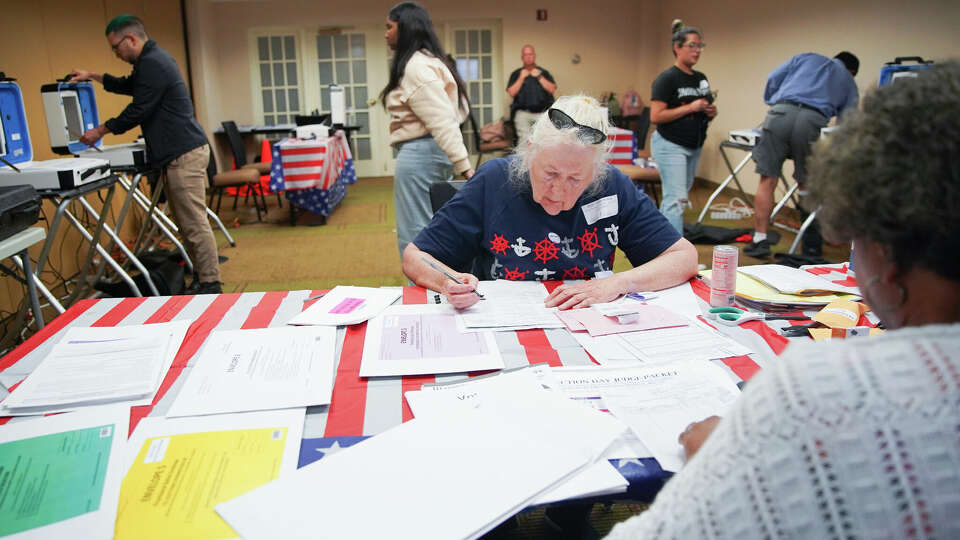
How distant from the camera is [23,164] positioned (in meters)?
2.97

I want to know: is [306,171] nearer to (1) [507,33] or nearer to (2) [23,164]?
(2) [23,164]

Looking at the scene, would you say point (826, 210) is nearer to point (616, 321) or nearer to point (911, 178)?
point (911, 178)

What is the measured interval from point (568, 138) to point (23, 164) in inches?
107

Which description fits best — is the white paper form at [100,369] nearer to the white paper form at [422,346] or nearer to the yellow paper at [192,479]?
the yellow paper at [192,479]

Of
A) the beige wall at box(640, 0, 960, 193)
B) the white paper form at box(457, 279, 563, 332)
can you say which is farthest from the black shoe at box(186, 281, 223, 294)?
the beige wall at box(640, 0, 960, 193)

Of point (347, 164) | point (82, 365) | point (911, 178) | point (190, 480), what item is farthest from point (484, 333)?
point (347, 164)

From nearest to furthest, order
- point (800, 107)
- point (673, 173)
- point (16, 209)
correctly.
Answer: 1. point (16, 209)
2. point (800, 107)
3. point (673, 173)

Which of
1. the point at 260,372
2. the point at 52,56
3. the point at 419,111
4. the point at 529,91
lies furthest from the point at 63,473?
the point at 529,91

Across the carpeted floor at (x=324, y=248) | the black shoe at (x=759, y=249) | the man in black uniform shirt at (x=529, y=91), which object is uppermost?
the man in black uniform shirt at (x=529, y=91)

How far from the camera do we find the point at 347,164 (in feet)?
23.0

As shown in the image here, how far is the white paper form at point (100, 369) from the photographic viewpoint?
42.9 inches

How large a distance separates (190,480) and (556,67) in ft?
27.7

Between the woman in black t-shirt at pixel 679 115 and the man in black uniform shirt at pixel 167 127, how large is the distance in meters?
2.84

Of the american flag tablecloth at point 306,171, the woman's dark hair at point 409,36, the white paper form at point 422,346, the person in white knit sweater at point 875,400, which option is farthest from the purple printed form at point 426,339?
the american flag tablecloth at point 306,171
